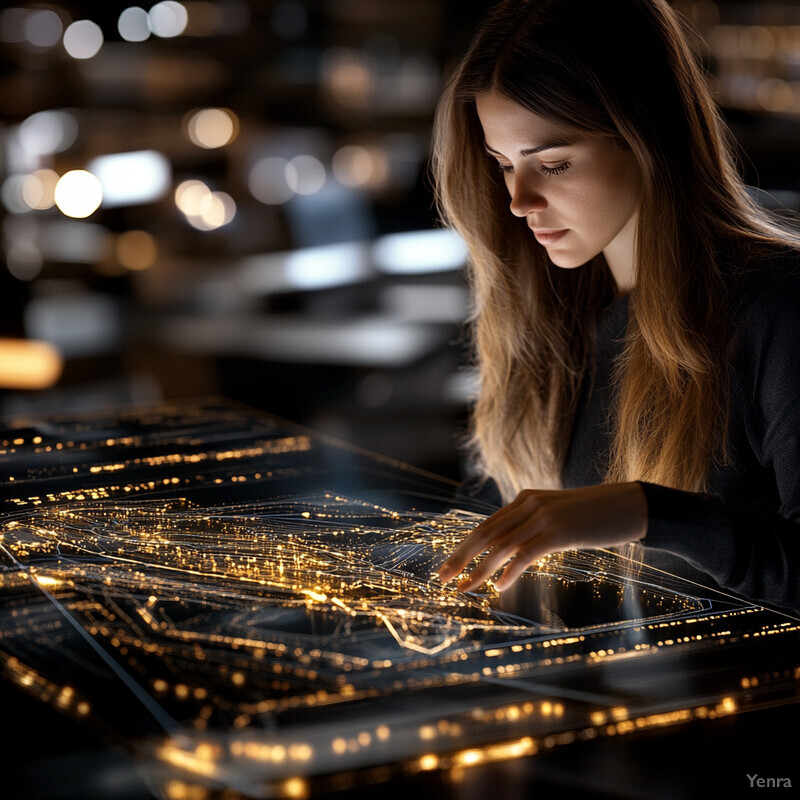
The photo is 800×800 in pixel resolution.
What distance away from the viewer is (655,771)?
2.14 ft

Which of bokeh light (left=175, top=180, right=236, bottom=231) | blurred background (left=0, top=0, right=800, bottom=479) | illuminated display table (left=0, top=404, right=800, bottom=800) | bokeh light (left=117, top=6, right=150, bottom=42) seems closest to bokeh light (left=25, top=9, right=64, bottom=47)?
blurred background (left=0, top=0, right=800, bottom=479)

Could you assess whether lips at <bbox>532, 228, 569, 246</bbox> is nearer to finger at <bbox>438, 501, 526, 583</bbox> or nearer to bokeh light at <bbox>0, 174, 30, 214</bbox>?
finger at <bbox>438, 501, 526, 583</bbox>

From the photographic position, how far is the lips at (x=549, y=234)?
3.75ft

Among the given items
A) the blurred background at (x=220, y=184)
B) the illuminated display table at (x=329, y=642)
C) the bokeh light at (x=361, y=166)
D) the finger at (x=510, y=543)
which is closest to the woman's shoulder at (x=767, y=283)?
the illuminated display table at (x=329, y=642)

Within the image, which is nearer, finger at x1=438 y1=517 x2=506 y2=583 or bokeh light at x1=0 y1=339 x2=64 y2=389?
finger at x1=438 y1=517 x2=506 y2=583

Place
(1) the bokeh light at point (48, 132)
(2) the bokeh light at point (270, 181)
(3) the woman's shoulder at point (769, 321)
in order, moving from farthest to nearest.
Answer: (2) the bokeh light at point (270, 181) < (1) the bokeh light at point (48, 132) < (3) the woman's shoulder at point (769, 321)

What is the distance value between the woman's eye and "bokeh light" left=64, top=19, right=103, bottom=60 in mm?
4199

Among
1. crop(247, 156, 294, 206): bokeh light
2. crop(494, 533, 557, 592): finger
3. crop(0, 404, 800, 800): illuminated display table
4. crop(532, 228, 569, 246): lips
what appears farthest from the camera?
crop(247, 156, 294, 206): bokeh light

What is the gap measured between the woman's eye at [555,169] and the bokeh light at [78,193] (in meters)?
4.25

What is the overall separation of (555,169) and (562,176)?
0.01 metres

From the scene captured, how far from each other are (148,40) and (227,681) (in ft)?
15.3

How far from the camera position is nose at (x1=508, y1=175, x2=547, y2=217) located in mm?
1100

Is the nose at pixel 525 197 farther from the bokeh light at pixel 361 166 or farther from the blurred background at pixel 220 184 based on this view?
the bokeh light at pixel 361 166

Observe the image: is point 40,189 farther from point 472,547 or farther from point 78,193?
point 472,547
